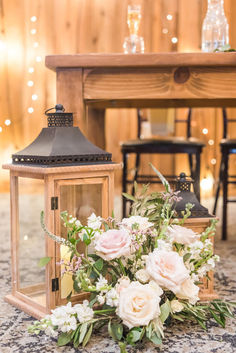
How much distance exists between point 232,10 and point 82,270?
3.73 m

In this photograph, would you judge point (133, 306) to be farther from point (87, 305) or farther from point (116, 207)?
point (116, 207)

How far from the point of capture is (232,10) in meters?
4.20

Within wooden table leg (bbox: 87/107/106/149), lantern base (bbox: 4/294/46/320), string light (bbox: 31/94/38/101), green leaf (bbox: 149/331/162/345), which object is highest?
string light (bbox: 31/94/38/101)

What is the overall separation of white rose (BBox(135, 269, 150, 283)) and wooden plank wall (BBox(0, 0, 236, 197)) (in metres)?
3.07

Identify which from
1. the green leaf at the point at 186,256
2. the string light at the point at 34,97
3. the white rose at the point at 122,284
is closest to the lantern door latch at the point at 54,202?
the white rose at the point at 122,284

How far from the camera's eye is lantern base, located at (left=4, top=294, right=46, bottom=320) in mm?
1233

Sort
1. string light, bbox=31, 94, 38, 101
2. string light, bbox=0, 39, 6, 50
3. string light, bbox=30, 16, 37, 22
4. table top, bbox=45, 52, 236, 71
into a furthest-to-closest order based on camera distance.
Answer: string light, bbox=30, 16, 37, 22, string light, bbox=0, 39, 6, 50, string light, bbox=31, 94, 38, 101, table top, bbox=45, 52, 236, 71

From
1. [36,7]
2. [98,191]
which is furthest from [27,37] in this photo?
[98,191]

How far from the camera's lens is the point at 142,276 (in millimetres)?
1126

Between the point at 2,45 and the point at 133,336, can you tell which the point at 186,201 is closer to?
the point at 133,336

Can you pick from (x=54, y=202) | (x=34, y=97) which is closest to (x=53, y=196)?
(x=54, y=202)

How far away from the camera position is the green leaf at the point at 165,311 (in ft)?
3.52

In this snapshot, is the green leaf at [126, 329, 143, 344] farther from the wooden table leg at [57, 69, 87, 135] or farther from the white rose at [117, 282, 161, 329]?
the wooden table leg at [57, 69, 87, 135]

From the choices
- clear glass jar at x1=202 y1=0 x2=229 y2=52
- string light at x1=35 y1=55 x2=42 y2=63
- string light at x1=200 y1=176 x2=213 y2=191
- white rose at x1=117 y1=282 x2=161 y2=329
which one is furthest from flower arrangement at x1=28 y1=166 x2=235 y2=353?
string light at x1=35 y1=55 x2=42 y2=63
